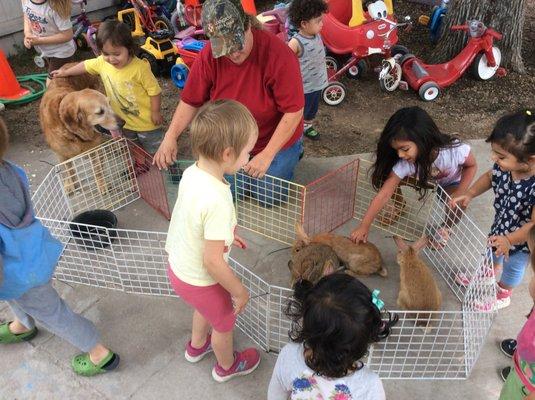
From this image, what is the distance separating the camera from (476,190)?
8.97 ft

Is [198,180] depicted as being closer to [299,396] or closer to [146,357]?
[299,396]

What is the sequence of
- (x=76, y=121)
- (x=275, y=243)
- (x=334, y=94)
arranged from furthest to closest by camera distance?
(x=334, y=94)
(x=76, y=121)
(x=275, y=243)

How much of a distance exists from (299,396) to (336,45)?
163 inches

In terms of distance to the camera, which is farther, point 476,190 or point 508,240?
point 476,190

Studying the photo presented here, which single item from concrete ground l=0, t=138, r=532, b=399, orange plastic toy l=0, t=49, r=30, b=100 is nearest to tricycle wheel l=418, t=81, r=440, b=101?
concrete ground l=0, t=138, r=532, b=399

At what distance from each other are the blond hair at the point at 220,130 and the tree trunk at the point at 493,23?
4.58 metres

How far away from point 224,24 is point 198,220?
1.26m

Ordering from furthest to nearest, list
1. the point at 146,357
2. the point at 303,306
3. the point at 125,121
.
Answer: the point at 125,121 → the point at 146,357 → the point at 303,306

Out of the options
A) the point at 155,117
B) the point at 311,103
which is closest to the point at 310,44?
the point at 311,103

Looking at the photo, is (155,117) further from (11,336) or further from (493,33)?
(493,33)

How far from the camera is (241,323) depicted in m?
2.66

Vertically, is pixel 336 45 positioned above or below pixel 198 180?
below

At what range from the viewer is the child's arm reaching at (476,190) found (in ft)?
8.77

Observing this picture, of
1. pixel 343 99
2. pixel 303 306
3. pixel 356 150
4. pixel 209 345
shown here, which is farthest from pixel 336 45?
pixel 303 306
